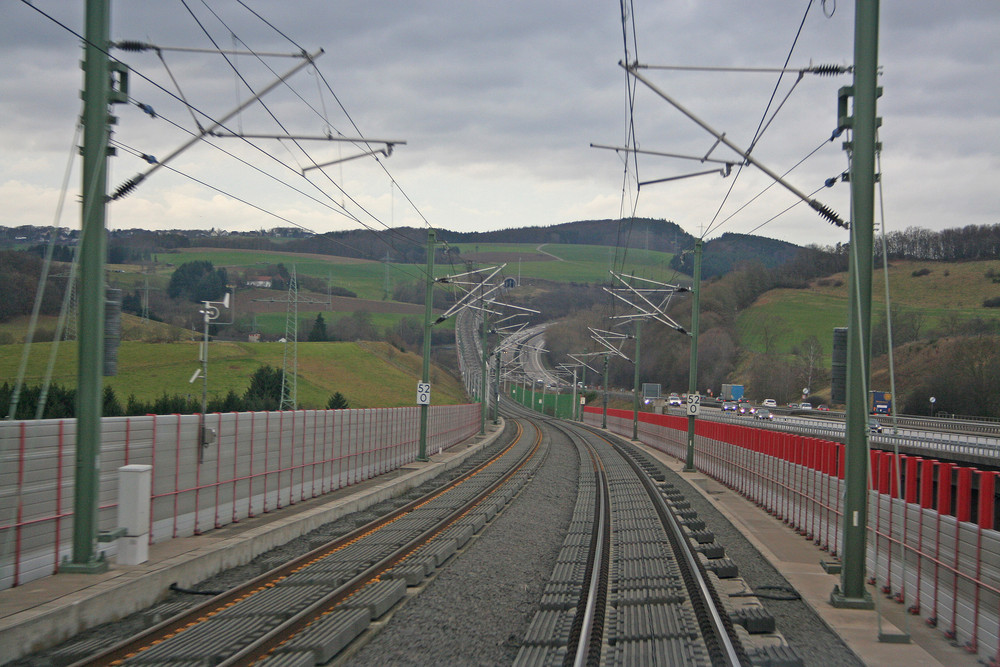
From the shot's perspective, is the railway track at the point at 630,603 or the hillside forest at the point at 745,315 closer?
the railway track at the point at 630,603

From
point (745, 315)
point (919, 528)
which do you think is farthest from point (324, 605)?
point (745, 315)

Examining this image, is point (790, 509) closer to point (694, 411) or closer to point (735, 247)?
point (694, 411)

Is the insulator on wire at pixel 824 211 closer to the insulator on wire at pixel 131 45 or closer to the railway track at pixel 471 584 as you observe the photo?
the railway track at pixel 471 584

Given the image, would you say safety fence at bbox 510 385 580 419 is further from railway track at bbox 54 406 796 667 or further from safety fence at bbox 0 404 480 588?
railway track at bbox 54 406 796 667

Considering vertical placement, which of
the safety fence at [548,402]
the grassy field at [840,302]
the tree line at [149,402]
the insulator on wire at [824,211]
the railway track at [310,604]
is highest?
the grassy field at [840,302]

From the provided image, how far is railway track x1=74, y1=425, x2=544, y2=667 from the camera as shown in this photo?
822 cm

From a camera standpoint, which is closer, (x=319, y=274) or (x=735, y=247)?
(x=319, y=274)

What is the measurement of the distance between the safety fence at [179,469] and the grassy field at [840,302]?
83406 mm

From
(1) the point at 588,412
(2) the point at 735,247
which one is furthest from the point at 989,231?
(1) the point at 588,412

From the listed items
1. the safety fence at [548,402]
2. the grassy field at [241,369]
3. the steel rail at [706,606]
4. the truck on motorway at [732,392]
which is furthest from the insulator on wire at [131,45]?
the safety fence at [548,402]

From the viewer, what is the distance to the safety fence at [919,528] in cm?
848

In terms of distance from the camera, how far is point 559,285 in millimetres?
156250

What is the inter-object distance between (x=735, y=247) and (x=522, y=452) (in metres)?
108

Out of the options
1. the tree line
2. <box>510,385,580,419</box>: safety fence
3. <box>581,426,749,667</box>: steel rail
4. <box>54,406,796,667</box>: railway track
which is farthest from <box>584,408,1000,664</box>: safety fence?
<box>510,385,580,419</box>: safety fence
